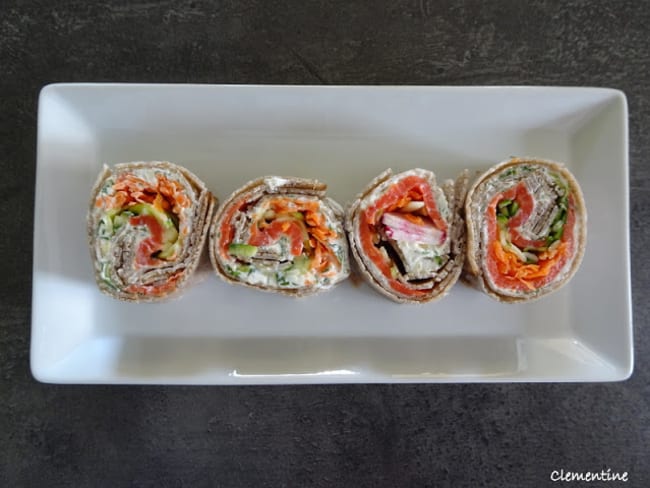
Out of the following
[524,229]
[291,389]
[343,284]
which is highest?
[524,229]

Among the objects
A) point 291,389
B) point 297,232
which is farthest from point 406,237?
point 291,389

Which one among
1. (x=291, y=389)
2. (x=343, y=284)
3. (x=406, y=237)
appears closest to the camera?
(x=406, y=237)

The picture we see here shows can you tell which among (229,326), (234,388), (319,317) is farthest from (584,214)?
(234,388)

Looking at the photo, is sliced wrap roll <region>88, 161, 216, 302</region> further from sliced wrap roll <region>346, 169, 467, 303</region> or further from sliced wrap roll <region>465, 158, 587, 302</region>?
sliced wrap roll <region>465, 158, 587, 302</region>

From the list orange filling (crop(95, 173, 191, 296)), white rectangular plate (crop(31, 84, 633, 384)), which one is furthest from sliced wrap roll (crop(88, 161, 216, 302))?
white rectangular plate (crop(31, 84, 633, 384))

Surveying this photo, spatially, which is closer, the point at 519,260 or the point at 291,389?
the point at 519,260

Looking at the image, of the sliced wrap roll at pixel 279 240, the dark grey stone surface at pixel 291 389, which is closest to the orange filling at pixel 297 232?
the sliced wrap roll at pixel 279 240

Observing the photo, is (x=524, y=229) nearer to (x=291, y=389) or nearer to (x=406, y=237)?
(x=406, y=237)

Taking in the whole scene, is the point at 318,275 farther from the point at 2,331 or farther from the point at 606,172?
the point at 2,331
